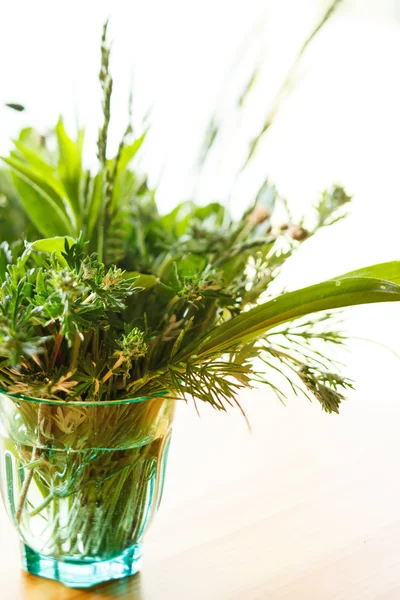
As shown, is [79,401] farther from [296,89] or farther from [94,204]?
[296,89]

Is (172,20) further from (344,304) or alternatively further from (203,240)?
(344,304)

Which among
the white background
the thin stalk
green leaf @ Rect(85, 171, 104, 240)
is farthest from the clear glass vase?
the white background

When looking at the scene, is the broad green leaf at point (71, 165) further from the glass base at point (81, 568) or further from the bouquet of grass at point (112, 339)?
the glass base at point (81, 568)

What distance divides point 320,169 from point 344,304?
1356mm

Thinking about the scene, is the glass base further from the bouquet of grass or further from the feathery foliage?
the feathery foliage

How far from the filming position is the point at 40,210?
0.52 m

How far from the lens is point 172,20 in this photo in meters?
1.39

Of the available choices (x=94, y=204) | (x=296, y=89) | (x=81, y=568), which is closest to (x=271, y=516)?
(x=81, y=568)

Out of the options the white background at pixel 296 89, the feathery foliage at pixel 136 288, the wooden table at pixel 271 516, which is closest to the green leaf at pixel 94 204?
the feathery foliage at pixel 136 288

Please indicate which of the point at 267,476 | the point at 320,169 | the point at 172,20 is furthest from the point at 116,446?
the point at 320,169

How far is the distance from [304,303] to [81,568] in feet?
0.74

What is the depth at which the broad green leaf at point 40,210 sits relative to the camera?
0.51 m

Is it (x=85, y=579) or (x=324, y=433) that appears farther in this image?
(x=324, y=433)

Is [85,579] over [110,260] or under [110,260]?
under
